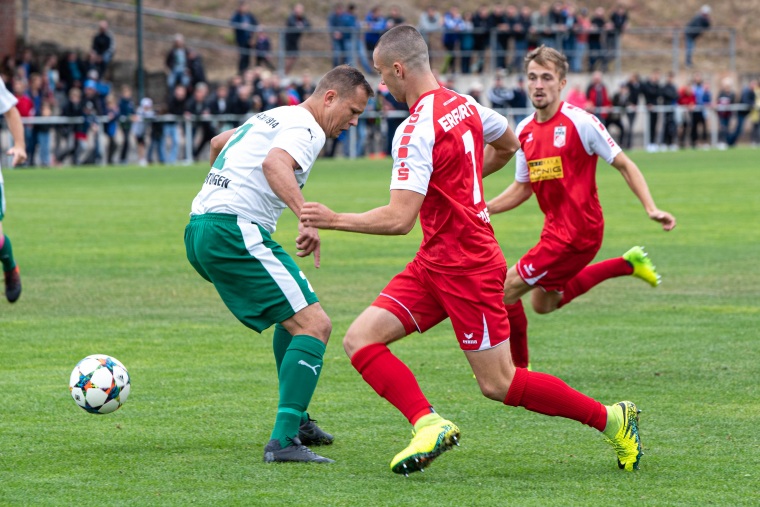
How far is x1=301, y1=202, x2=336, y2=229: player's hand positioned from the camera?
4.98m

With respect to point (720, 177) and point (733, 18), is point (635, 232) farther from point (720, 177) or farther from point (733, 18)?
point (733, 18)

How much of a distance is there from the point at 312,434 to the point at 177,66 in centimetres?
2828

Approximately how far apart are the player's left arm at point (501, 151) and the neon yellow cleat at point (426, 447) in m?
1.46

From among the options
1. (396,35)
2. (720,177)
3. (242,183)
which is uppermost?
(396,35)

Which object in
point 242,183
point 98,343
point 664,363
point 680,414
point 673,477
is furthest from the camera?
point 98,343

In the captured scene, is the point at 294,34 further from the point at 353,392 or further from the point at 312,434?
the point at 312,434

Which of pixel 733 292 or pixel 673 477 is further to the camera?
pixel 733 292

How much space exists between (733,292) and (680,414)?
4733 mm

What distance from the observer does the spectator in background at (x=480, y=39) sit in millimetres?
37812

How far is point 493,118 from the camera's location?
582 centimetres

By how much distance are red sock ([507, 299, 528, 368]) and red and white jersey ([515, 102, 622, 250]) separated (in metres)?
0.55

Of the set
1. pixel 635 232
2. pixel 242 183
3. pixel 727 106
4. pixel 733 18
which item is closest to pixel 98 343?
pixel 242 183

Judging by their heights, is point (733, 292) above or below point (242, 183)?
below

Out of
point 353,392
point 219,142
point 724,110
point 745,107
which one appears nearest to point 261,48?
point 724,110
